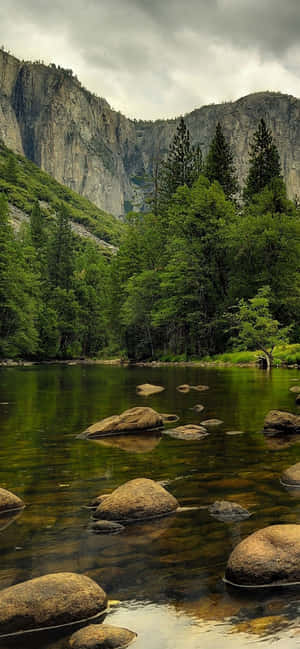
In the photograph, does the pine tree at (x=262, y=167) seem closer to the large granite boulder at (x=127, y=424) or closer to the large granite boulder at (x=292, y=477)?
the large granite boulder at (x=127, y=424)

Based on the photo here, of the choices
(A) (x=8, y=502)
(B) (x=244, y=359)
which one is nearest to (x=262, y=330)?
(B) (x=244, y=359)

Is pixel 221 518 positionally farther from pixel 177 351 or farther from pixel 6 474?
pixel 177 351

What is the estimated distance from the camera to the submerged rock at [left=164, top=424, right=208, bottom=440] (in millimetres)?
11562

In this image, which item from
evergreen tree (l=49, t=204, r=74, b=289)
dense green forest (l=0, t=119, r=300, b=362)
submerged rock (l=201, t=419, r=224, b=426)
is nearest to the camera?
submerged rock (l=201, t=419, r=224, b=426)

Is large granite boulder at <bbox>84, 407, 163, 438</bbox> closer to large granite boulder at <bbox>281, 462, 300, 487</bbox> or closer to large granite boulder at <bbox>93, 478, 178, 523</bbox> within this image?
large granite boulder at <bbox>281, 462, 300, 487</bbox>

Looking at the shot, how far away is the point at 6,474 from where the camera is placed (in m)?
8.37

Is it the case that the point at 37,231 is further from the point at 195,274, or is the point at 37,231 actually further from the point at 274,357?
the point at 274,357

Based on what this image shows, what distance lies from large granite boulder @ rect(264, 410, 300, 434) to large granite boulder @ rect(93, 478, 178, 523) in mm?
6121

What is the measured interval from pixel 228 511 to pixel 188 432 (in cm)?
566

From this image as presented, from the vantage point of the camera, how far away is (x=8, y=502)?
21.4 ft

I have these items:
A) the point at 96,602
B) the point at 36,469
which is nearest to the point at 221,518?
the point at 96,602

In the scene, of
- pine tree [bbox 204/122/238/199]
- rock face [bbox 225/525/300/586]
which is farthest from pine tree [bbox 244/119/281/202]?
rock face [bbox 225/525/300/586]

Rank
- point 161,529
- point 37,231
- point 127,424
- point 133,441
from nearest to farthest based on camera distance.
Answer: point 161,529
point 133,441
point 127,424
point 37,231

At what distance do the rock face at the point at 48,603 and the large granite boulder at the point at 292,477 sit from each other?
4164mm
